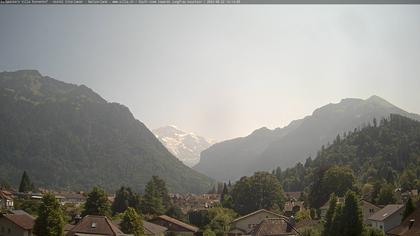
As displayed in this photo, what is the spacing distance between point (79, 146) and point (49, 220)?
116560 millimetres

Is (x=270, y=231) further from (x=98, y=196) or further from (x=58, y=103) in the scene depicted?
(x=58, y=103)

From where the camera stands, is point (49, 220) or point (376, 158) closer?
point (49, 220)

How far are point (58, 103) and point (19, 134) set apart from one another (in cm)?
→ 2427

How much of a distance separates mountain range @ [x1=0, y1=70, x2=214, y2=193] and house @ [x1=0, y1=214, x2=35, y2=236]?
307 ft

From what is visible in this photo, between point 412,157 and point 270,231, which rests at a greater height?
point 412,157

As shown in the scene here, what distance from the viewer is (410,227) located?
2758cm

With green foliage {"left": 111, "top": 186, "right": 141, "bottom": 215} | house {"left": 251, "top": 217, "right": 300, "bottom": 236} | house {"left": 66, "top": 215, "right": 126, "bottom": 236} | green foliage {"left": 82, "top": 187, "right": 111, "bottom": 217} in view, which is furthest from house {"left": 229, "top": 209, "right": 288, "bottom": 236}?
house {"left": 66, "top": 215, "right": 126, "bottom": 236}

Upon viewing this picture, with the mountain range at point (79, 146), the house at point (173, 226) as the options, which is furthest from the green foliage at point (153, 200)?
the mountain range at point (79, 146)

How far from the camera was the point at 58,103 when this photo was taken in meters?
164

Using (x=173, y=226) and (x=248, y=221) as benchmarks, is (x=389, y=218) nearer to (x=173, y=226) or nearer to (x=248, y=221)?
(x=248, y=221)

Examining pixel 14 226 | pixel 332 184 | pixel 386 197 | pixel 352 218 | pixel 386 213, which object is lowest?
pixel 14 226

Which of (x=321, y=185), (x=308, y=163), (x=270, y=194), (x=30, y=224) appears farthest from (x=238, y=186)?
(x=308, y=163)

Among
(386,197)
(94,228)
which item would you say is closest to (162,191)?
(386,197)

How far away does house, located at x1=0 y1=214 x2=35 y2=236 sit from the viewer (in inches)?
1355
